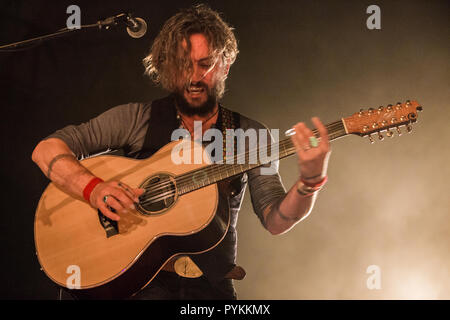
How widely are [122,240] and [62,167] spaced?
56 cm

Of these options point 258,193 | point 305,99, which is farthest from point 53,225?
point 305,99

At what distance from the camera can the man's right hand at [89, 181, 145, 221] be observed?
68.9 inches

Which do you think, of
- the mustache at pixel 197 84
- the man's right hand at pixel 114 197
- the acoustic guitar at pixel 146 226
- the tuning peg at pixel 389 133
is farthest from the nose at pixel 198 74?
the tuning peg at pixel 389 133

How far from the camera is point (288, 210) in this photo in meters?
1.86

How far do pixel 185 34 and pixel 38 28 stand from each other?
4.67 ft

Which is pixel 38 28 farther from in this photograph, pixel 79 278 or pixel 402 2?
pixel 402 2

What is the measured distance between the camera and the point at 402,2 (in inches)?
115

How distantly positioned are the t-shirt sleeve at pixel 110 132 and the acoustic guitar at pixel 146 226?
14.0 inches

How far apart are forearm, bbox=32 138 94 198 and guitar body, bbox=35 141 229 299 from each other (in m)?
0.11

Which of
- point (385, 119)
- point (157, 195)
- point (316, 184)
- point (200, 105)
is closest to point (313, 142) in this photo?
point (316, 184)

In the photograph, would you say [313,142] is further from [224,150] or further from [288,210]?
[224,150]

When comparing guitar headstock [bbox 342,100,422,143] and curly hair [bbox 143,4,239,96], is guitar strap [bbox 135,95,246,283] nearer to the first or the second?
curly hair [bbox 143,4,239,96]

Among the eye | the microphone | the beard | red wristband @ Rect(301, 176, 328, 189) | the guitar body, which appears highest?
the microphone

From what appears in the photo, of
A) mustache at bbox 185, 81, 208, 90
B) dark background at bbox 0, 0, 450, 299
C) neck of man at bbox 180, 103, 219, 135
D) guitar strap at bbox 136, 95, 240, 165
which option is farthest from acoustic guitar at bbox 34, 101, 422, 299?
dark background at bbox 0, 0, 450, 299
